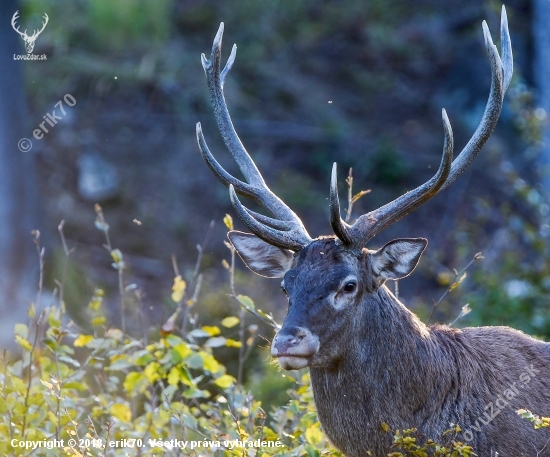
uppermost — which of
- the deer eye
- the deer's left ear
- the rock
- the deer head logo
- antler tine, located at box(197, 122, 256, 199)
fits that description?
the deer head logo

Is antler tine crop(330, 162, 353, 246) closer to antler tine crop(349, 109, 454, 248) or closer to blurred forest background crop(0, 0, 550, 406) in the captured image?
antler tine crop(349, 109, 454, 248)

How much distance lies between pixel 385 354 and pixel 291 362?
1.95 ft

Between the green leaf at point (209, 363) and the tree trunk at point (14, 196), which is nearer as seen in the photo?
the green leaf at point (209, 363)

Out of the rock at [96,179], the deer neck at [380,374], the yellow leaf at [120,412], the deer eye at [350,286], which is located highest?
the rock at [96,179]

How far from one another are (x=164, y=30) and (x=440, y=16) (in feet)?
17.8

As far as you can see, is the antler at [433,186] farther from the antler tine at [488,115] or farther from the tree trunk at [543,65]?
the tree trunk at [543,65]

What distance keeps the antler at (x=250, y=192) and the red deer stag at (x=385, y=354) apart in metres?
0.01

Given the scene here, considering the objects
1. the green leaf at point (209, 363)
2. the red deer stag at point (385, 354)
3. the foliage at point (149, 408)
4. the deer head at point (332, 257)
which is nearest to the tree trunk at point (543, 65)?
the deer head at point (332, 257)

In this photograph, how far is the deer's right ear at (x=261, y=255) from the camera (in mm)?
5023

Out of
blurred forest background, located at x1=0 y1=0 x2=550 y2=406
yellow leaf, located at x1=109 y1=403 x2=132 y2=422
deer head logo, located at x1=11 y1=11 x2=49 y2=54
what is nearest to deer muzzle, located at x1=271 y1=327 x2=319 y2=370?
yellow leaf, located at x1=109 y1=403 x2=132 y2=422

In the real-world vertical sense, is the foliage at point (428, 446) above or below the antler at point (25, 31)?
below

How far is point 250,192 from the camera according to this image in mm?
5191

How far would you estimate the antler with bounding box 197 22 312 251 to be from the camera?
15.2 feet

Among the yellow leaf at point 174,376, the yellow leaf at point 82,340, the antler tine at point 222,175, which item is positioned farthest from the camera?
the yellow leaf at point 82,340
